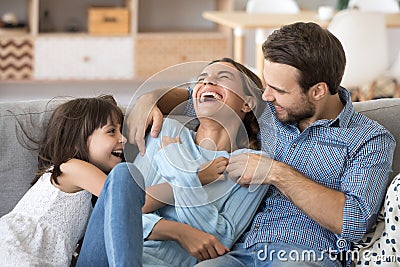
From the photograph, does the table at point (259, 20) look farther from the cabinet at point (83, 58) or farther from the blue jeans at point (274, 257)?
the blue jeans at point (274, 257)

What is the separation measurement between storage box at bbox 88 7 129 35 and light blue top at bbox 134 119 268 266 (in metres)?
3.03

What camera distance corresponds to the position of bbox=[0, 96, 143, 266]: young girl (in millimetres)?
1957

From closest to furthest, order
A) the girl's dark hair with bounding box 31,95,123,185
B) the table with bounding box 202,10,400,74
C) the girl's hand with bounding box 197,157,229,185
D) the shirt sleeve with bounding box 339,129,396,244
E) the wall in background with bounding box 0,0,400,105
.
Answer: the shirt sleeve with bounding box 339,129,396,244
the girl's hand with bounding box 197,157,229,185
the girl's dark hair with bounding box 31,95,123,185
the table with bounding box 202,10,400,74
the wall in background with bounding box 0,0,400,105

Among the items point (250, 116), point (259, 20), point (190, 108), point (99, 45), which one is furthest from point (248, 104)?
point (99, 45)

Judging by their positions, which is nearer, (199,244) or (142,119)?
(199,244)

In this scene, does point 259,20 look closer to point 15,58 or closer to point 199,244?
point 15,58

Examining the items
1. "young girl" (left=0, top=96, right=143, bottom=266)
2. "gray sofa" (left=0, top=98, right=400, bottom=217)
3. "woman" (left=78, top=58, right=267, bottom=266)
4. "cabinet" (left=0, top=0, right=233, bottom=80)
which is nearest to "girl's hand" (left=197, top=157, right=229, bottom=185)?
"woman" (left=78, top=58, right=267, bottom=266)

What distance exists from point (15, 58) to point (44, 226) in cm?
304

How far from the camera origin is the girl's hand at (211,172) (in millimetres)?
1992

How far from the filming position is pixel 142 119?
6.87ft

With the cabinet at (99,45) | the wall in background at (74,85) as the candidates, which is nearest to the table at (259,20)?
the cabinet at (99,45)

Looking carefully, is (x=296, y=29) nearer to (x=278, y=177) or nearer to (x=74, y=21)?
(x=278, y=177)

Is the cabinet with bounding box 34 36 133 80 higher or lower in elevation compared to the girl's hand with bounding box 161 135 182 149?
lower

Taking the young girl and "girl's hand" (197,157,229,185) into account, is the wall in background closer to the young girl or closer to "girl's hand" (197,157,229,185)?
the young girl
